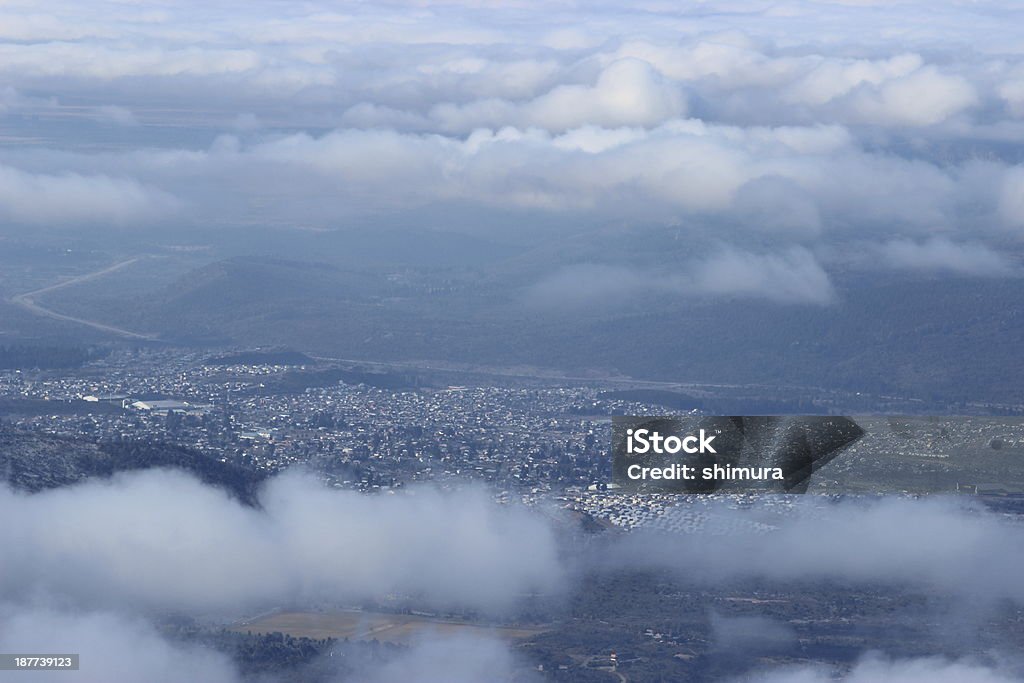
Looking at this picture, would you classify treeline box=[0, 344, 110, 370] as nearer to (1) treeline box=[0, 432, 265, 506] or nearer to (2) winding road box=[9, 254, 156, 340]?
(2) winding road box=[9, 254, 156, 340]

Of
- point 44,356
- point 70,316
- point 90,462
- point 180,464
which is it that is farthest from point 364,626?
point 70,316

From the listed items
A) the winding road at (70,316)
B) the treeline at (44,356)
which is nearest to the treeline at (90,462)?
the treeline at (44,356)

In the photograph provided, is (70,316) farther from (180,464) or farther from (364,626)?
(364,626)

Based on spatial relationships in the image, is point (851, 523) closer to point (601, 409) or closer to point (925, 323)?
point (601, 409)

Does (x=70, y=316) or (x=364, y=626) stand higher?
(x=70, y=316)

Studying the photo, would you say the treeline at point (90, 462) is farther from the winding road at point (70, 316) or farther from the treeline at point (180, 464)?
the winding road at point (70, 316)
